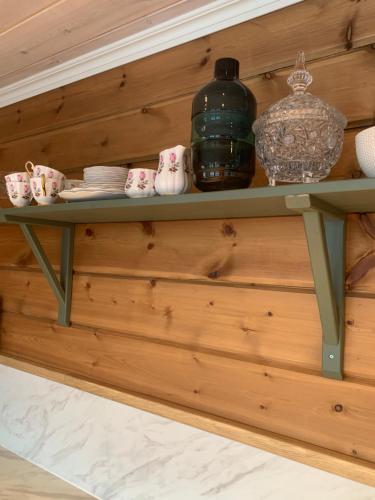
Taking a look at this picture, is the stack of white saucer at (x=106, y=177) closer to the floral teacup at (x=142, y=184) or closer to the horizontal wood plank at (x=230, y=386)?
the floral teacup at (x=142, y=184)

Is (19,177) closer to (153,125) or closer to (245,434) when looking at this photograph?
(153,125)

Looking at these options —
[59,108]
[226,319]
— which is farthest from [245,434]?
[59,108]

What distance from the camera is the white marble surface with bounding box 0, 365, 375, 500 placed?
0.89 metres

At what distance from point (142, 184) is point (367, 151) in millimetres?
444

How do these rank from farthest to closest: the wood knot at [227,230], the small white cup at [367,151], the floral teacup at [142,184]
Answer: the wood knot at [227,230], the floral teacup at [142,184], the small white cup at [367,151]

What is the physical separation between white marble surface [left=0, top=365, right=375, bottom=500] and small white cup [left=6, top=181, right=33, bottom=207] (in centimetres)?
55

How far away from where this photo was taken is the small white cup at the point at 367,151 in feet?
2.18

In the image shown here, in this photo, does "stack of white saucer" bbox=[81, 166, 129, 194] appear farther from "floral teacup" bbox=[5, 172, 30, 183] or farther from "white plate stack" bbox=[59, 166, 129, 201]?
"floral teacup" bbox=[5, 172, 30, 183]

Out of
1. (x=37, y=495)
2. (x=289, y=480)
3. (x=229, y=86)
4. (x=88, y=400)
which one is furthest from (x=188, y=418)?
(x=229, y=86)

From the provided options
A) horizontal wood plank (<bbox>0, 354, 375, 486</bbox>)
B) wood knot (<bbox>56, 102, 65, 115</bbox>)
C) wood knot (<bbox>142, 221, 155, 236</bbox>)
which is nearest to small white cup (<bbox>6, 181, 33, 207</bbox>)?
wood knot (<bbox>142, 221, 155, 236</bbox>)

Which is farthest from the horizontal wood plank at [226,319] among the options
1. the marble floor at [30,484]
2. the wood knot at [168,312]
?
the marble floor at [30,484]

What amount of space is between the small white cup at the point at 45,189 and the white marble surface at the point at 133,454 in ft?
1.82

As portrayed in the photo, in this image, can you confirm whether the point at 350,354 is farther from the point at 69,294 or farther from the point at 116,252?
the point at 69,294

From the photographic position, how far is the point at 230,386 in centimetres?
100
